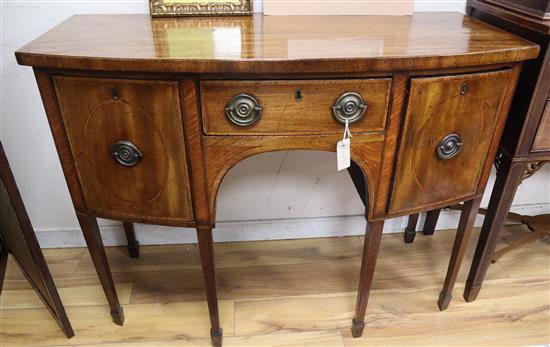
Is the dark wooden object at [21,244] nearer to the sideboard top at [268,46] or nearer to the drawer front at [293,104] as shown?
the sideboard top at [268,46]

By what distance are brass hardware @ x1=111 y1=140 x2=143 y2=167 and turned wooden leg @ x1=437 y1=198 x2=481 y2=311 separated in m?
0.79

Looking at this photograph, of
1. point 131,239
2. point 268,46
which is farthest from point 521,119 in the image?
point 131,239

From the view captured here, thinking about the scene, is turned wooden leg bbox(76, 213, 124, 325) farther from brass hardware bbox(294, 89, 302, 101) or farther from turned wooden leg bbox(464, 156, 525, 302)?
turned wooden leg bbox(464, 156, 525, 302)

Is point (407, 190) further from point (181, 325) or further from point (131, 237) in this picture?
point (131, 237)

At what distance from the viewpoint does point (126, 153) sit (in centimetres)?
86

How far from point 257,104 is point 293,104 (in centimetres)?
7

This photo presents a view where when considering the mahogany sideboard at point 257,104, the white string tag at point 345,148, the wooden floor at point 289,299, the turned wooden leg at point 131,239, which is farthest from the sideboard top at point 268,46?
the wooden floor at point 289,299

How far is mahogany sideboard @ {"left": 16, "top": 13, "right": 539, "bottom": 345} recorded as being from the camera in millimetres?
776

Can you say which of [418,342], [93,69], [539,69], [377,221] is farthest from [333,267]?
[93,69]

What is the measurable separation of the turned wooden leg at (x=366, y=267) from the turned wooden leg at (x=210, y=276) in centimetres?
37

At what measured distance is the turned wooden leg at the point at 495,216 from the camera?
1.05 meters

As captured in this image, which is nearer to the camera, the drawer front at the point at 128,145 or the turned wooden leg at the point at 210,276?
the drawer front at the point at 128,145

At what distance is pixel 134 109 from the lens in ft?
2.68

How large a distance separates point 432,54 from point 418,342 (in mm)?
813
